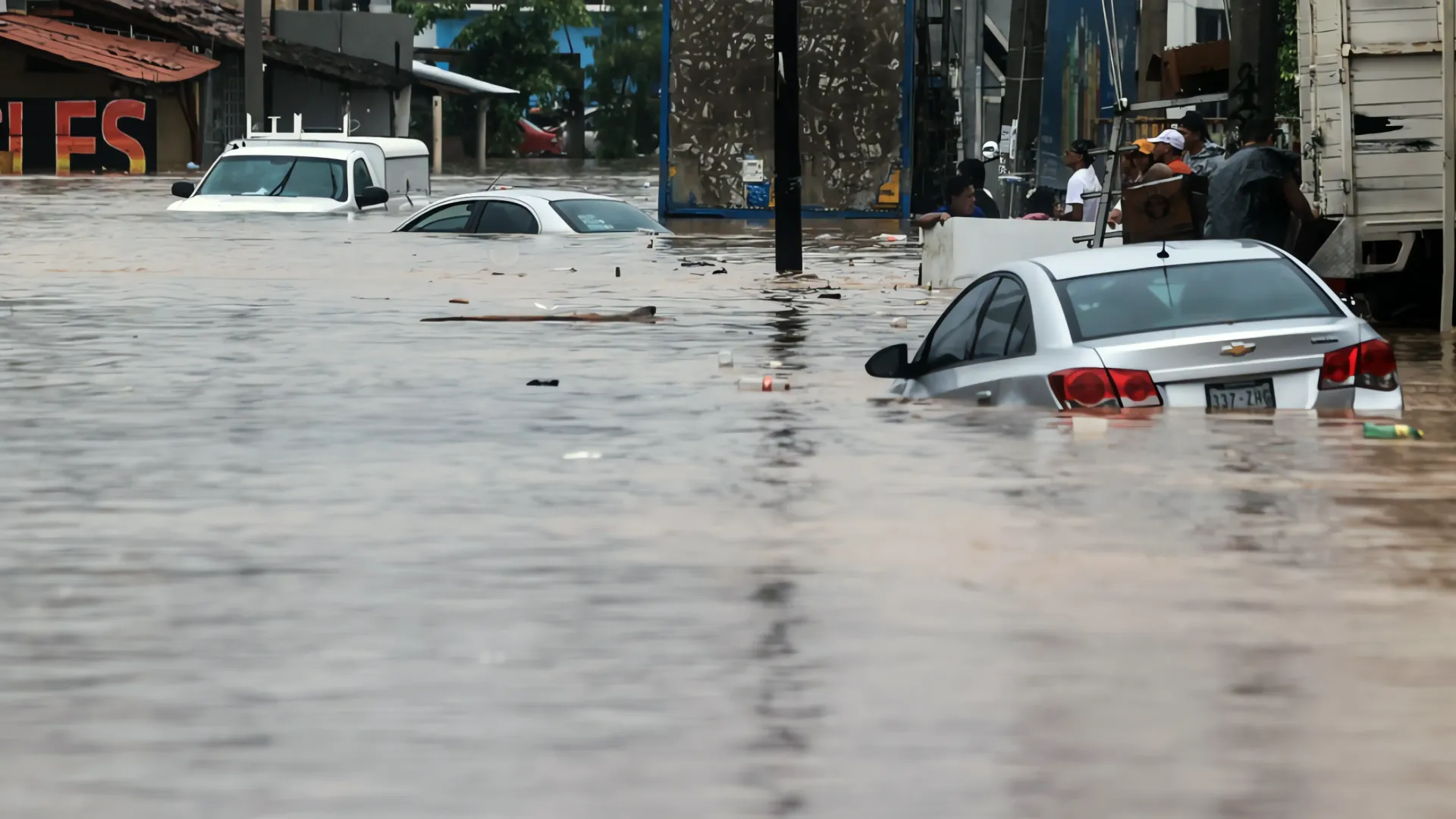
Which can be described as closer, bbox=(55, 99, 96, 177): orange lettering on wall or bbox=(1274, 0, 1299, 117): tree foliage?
bbox=(1274, 0, 1299, 117): tree foliage

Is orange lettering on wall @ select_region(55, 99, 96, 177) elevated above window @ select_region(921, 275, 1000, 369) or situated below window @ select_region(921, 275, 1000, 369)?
above

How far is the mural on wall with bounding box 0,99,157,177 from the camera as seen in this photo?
54250 millimetres

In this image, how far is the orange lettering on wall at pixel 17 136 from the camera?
54.2m

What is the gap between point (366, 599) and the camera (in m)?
8.00

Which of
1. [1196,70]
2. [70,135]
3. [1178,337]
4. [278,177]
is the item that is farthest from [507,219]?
[70,135]

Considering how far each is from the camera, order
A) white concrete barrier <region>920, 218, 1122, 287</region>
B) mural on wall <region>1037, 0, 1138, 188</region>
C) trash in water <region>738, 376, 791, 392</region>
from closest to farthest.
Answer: trash in water <region>738, 376, 791, 392</region> → white concrete barrier <region>920, 218, 1122, 287</region> → mural on wall <region>1037, 0, 1138, 188</region>

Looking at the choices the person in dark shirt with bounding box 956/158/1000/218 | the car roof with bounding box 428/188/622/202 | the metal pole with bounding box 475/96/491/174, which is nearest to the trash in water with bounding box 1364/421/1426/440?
the person in dark shirt with bounding box 956/158/1000/218

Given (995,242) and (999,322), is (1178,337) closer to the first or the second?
(999,322)

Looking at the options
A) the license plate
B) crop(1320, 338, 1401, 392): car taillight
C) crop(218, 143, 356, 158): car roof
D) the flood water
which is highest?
crop(218, 143, 356, 158): car roof

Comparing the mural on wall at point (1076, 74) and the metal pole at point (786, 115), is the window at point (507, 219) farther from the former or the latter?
the mural on wall at point (1076, 74)

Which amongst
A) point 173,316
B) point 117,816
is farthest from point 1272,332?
point 173,316

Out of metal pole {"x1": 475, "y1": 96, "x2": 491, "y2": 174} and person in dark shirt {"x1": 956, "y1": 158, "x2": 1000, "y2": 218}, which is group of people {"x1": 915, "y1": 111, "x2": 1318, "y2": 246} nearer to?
person in dark shirt {"x1": 956, "y1": 158, "x2": 1000, "y2": 218}

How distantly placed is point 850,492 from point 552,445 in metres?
1.99

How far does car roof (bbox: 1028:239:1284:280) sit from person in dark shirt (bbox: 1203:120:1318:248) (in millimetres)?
5498
